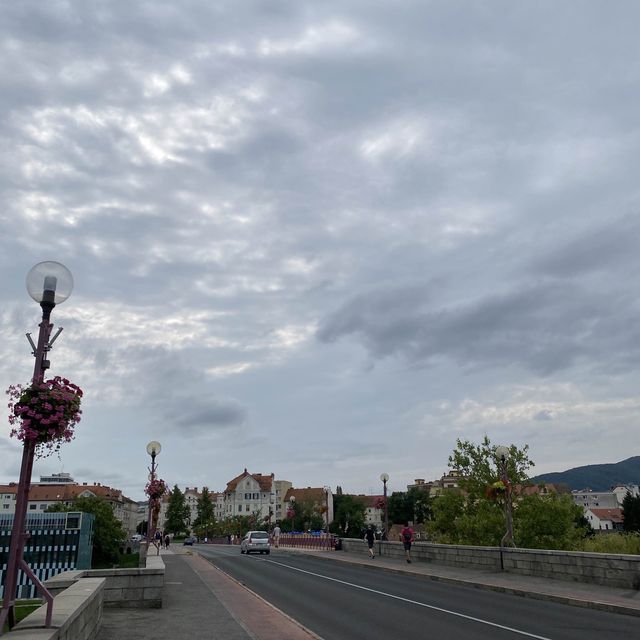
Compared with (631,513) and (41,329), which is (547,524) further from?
(631,513)

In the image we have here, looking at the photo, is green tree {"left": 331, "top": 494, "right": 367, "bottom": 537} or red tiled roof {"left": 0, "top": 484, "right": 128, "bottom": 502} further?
red tiled roof {"left": 0, "top": 484, "right": 128, "bottom": 502}

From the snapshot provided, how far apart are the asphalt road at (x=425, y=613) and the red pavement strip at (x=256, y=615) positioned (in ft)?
1.34

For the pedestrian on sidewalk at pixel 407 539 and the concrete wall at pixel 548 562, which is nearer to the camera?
the concrete wall at pixel 548 562

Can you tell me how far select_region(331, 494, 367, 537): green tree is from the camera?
131875mm

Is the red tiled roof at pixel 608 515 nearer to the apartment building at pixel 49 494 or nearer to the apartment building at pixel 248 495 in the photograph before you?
the apartment building at pixel 248 495

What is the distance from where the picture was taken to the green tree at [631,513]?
69238 mm

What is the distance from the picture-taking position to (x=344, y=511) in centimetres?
14138

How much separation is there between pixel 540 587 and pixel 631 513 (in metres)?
63.4

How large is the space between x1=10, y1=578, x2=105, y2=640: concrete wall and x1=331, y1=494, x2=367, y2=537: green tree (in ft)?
401

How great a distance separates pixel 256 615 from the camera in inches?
532

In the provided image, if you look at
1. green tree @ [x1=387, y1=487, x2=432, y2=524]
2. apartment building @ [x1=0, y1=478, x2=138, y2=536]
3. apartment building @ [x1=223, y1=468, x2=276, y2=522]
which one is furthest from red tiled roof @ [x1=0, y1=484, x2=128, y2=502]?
green tree @ [x1=387, y1=487, x2=432, y2=524]

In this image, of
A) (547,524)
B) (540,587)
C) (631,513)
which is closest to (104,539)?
(547,524)

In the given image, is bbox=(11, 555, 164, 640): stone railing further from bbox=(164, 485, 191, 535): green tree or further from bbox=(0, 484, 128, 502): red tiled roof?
bbox=(0, 484, 128, 502): red tiled roof

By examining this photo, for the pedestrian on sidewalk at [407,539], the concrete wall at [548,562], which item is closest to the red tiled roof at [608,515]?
the pedestrian on sidewalk at [407,539]
